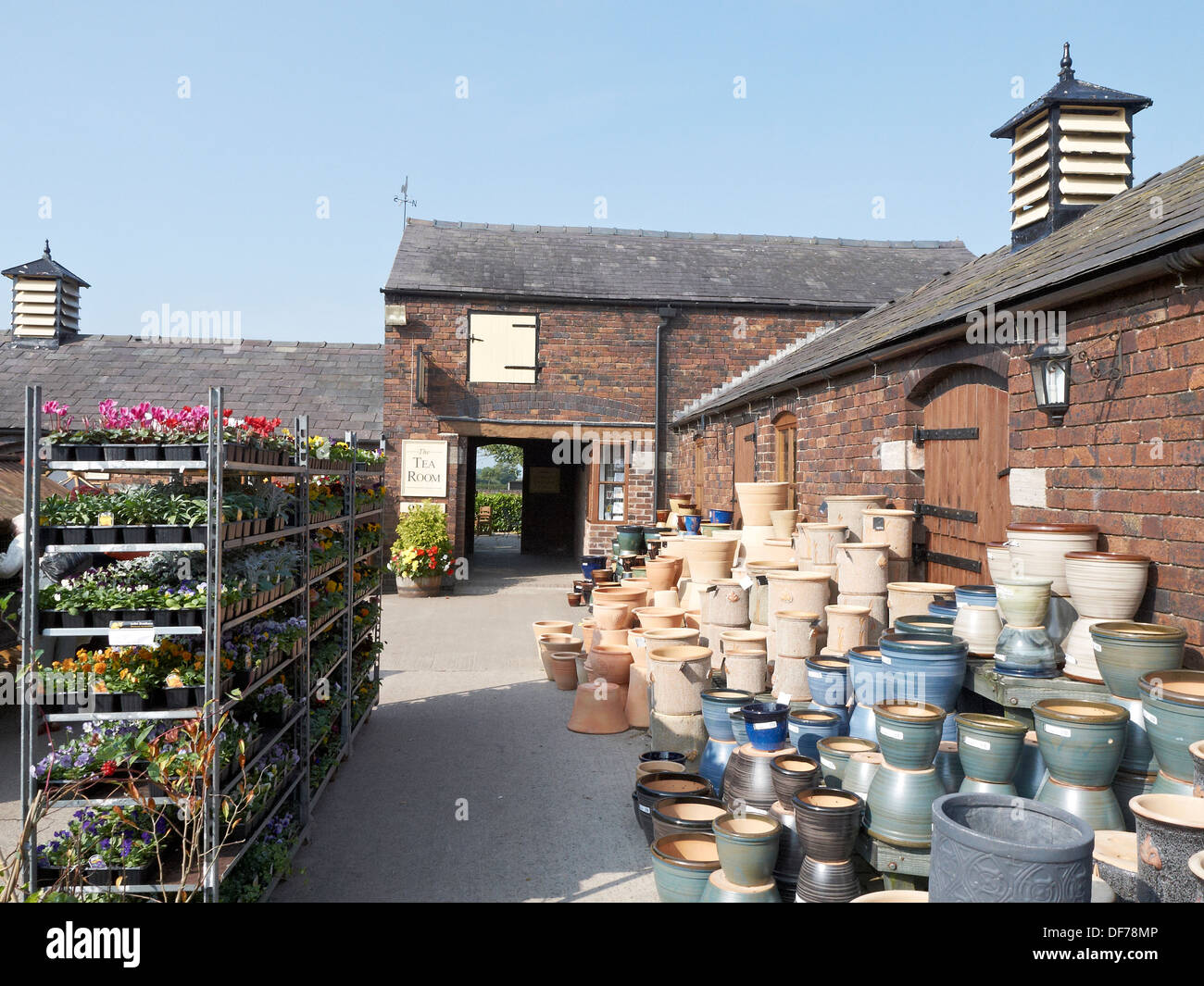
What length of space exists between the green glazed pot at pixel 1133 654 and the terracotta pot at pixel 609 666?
3699mm

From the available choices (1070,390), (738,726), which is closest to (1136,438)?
(1070,390)

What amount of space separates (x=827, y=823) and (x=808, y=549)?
3054 mm

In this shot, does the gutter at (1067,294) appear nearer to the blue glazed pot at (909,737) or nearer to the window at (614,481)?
the blue glazed pot at (909,737)

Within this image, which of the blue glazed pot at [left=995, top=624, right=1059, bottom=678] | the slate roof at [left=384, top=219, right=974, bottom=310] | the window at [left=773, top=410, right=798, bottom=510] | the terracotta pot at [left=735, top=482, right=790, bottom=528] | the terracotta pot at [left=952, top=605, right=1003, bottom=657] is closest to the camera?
the blue glazed pot at [left=995, top=624, right=1059, bottom=678]

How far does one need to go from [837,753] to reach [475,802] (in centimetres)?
222

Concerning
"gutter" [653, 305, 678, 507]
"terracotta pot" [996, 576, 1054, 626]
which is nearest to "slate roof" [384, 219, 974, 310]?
"gutter" [653, 305, 678, 507]

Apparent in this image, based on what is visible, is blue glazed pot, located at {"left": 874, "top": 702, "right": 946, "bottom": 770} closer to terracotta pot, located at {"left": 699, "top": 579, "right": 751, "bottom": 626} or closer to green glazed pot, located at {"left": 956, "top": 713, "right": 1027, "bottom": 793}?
green glazed pot, located at {"left": 956, "top": 713, "right": 1027, "bottom": 793}

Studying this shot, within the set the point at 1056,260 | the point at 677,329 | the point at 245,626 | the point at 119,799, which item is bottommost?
the point at 119,799

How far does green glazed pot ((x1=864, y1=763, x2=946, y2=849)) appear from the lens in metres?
3.30

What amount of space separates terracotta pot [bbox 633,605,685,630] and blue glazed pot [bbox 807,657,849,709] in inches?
82.0

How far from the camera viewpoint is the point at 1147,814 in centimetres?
241

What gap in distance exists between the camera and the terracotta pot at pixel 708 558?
7.27 metres
